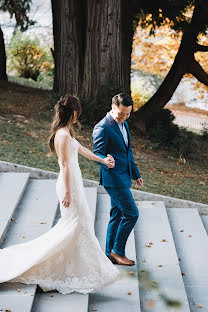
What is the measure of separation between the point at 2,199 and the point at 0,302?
2.37 m

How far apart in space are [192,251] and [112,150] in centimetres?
200

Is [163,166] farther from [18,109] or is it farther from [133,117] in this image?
[18,109]

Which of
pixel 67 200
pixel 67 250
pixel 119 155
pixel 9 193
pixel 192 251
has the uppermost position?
pixel 119 155

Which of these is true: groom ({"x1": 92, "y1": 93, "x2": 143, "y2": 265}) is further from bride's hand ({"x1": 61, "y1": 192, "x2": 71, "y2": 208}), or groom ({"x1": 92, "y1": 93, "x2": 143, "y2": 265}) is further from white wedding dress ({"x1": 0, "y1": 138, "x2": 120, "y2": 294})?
bride's hand ({"x1": 61, "y1": 192, "x2": 71, "y2": 208})

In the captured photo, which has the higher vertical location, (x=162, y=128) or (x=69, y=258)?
(x=69, y=258)

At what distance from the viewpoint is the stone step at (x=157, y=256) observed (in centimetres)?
489

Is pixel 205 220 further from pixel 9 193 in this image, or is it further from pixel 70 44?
pixel 70 44

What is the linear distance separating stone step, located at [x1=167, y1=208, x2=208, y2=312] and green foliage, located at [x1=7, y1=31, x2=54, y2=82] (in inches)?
621

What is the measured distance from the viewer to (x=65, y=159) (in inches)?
173

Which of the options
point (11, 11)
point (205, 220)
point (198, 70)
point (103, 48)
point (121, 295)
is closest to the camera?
point (121, 295)

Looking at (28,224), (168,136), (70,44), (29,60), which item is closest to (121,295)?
(28,224)

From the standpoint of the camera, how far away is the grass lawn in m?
8.43

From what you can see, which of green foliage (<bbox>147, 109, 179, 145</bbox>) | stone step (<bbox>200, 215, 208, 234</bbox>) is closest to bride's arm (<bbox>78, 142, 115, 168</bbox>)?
stone step (<bbox>200, 215, 208, 234</bbox>)

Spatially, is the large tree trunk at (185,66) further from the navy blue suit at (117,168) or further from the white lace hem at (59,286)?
the white lace hem at (59,286)
